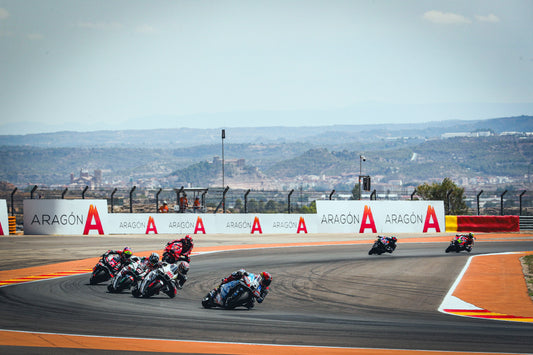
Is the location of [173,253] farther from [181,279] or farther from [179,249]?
[181,279]

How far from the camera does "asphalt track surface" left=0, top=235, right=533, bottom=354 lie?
10539mm

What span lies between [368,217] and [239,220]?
795 centimetres

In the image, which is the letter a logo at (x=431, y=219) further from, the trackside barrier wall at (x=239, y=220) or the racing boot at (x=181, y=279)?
the racing boot at (x=181, y=279)

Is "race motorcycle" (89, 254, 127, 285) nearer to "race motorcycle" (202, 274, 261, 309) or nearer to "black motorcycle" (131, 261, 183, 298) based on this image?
"black motorcycle" (131, 261, 183, 298)

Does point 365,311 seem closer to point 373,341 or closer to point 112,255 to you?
point 373,341

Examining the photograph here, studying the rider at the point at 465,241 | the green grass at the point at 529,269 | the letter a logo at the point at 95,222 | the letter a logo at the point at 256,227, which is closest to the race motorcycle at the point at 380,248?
the rider at the point at 465,241

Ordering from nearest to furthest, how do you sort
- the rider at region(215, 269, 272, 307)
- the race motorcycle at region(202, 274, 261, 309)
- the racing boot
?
1. the race motorcycle at region(202, 274, 261, 309)
2. the rider at region(215, 269, 272, 307)
3. the racing boot

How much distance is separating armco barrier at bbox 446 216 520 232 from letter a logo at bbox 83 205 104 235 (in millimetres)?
21429

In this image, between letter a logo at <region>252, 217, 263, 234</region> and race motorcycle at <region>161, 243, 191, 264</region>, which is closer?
race motorcycle at <region>161, 243, 191, 264</region>

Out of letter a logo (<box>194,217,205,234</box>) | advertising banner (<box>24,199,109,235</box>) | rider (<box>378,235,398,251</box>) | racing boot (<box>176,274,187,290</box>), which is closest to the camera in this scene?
racing boot (<box>176,274,187,290</box>)

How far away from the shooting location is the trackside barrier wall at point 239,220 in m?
36.2

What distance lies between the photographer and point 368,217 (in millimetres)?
39656

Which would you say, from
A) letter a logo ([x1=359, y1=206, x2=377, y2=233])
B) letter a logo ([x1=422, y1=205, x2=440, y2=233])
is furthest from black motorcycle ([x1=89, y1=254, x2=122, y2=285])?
letter a logo ([x1=422, y1=205, x2=440, y2=233])

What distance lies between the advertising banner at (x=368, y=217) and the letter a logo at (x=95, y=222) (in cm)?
1299
